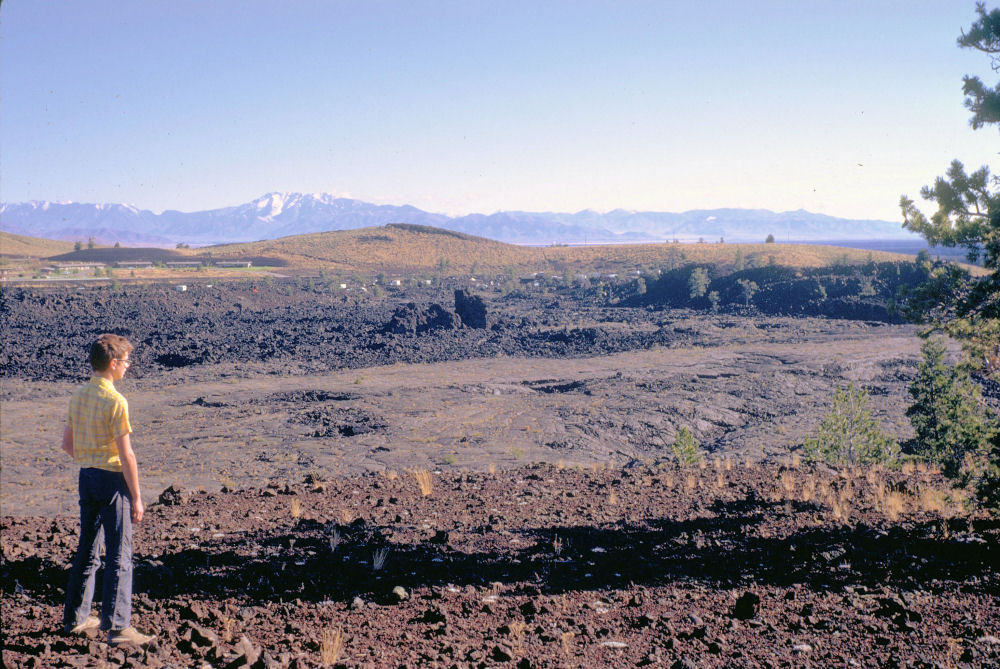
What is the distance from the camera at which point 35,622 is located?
4598 millimetres

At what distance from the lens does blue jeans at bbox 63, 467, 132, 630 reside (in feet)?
14.1

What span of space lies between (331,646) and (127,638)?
1.34m

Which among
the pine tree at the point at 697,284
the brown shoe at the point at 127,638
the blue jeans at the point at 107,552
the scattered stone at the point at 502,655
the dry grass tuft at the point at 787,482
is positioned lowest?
the dry grass tuft at the point at 787,482

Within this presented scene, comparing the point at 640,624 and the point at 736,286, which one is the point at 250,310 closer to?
the point at 736,286

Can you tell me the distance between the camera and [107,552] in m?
4.33

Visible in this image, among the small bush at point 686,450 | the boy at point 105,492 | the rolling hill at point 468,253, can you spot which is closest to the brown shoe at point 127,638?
the boy at point 105,492

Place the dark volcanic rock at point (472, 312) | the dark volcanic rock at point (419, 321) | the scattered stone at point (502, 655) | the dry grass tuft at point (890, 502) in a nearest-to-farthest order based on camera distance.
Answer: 1. the scattered stone at point (502, 655)
2. the dry grass tuft at point (890, 502)
3. the dark volcanic rock at point (419, 321)
4. the dark volcanic rock at point (472, 312)

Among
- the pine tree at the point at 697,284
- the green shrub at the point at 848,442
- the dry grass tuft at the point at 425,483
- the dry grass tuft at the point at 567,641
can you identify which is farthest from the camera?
the pine tree at the point at 697,284

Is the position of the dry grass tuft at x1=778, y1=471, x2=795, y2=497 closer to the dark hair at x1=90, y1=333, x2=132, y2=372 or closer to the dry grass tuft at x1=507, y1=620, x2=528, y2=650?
the dry grass tuft at x1=507, y1=620, x2=528, y2=650

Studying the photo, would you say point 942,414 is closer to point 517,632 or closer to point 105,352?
point 517,632

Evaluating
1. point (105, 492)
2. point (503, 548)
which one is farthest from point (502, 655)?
point (105, 492)

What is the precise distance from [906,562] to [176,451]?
59.1ft

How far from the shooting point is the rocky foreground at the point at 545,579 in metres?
4.52

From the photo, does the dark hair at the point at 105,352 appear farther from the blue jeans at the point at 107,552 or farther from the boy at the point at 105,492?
the blue jeans at the point at 107,552
